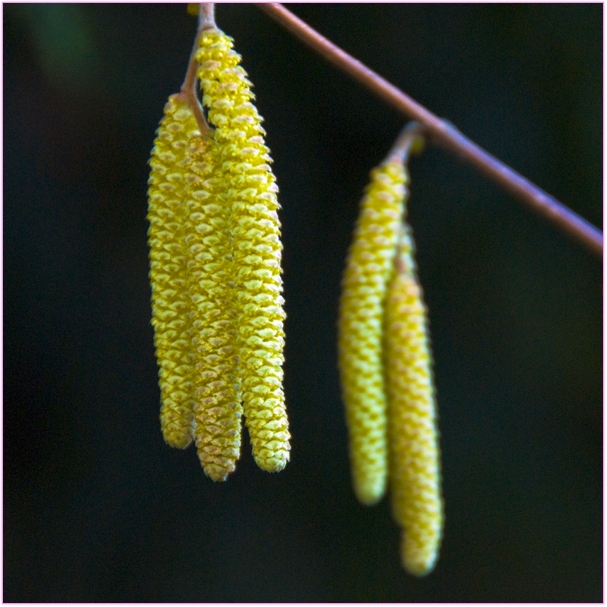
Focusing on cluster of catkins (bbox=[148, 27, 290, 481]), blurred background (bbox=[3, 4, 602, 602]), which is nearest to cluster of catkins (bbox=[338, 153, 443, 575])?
cluster of catkins (bbox=[148, 27, 290, 481])

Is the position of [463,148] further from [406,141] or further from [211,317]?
[211,317]

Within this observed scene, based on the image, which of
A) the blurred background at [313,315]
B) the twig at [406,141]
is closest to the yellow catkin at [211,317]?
→ the twig at [406,141]

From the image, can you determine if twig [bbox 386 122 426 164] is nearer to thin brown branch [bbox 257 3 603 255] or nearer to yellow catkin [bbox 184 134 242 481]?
thin brown branch [bbox 257 3 603 255]

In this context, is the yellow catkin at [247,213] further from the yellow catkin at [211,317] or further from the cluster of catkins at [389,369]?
the cluster of catkins at [389,369]

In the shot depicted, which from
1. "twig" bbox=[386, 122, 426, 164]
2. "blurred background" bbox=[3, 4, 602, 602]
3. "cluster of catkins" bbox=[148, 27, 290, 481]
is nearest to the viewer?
"cluster of catkins" bbox=[148, 27, 290, 481]

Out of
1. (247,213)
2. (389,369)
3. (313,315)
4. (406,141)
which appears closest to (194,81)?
(247,213)

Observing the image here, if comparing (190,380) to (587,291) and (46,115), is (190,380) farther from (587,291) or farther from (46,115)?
(587,291)
